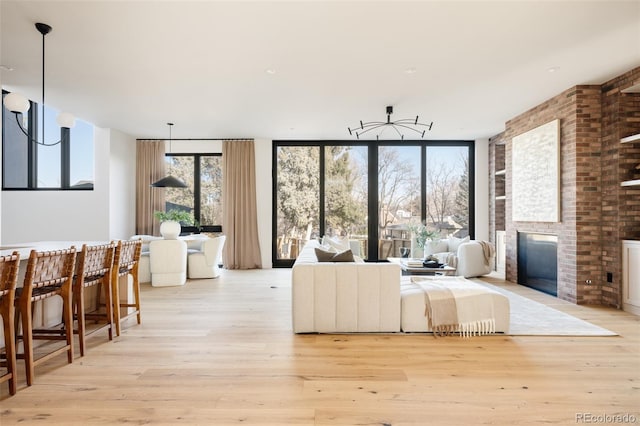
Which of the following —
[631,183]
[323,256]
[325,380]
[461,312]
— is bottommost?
[325,380]

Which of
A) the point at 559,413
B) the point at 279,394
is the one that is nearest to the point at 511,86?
the point at 559,413

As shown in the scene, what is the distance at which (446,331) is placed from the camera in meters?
3.08

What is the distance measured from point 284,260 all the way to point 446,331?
Answer: 14.9ft

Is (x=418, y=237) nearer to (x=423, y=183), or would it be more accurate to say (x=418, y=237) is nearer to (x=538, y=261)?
(x=423, y=183)

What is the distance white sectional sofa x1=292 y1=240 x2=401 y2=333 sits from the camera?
122 inches

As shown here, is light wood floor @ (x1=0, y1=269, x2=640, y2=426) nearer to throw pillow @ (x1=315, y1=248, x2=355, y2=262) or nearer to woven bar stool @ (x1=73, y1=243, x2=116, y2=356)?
woven bar stool @ (x1=73, y1=243, x2=116, y2=356)

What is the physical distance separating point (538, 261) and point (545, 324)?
200cm

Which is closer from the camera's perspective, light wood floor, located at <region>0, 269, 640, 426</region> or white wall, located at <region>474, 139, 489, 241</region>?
light wood floor, located at <region>0, 269, 640, 426</region>

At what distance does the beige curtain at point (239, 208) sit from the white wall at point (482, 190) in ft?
15.6

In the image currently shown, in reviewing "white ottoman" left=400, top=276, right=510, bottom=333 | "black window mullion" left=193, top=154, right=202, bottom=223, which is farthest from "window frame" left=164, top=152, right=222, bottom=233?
"white ottoman" left=400, top=276, right=510, bottom=333

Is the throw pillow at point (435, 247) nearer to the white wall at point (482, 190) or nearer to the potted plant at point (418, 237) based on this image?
the potted plant at point (418, 237)

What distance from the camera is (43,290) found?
95.2 inches

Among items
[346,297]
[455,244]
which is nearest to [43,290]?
[346,297]

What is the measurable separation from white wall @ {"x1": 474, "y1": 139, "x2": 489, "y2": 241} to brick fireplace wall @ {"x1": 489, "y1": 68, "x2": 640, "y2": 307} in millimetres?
2536
